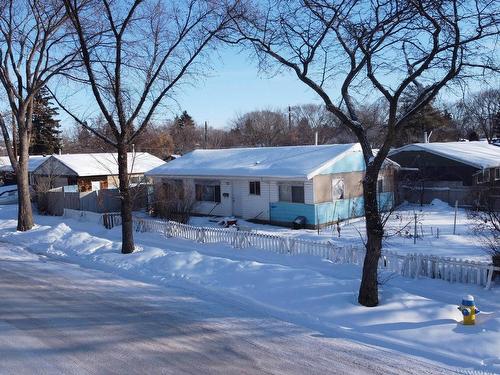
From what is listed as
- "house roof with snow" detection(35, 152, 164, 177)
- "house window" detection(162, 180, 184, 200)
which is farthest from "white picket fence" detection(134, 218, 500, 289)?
"house roof with snow" detection(35, 152, 164, 177)

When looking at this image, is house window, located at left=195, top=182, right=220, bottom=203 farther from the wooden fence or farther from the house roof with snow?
the house roof with snow

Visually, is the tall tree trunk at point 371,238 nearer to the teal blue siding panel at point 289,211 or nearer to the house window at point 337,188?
the teal blue siding panel at point 289,211

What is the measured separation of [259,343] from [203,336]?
92 cm

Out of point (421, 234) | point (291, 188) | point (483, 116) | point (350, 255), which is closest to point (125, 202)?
point (350, 255)

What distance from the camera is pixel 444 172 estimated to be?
100ft

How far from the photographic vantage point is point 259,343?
7410mm

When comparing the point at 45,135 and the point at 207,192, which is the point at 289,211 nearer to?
the point at 207,192

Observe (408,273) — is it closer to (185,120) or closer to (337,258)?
(337,258)

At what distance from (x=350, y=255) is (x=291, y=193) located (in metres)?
9.53

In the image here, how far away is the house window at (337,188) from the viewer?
22391 mm

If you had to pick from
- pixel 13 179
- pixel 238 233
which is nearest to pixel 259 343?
pixel 238 233

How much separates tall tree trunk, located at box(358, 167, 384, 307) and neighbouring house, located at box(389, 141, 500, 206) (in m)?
20.4

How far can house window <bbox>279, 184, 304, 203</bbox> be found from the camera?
21.6 metres

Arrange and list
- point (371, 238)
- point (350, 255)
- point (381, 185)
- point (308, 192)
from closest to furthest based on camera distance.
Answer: point (371, 238) < point (350, 255) < point (308, 192) < point (381, 185)
